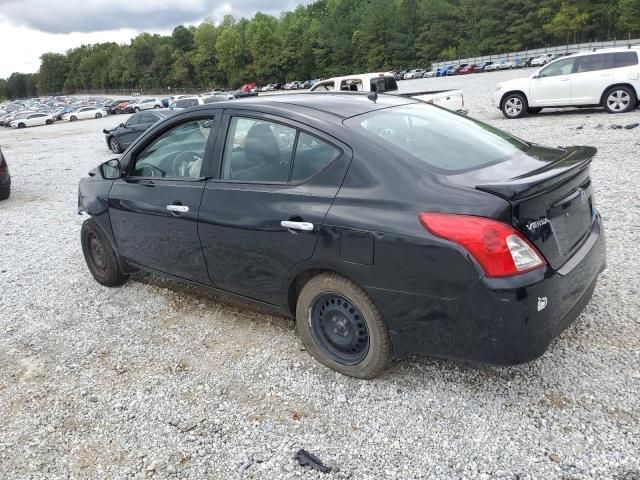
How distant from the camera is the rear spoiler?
2461mm

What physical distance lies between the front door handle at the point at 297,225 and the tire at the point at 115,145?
16199mm

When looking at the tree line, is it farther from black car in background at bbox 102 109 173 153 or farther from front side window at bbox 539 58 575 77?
black car in background at bbox 102 109 173 153

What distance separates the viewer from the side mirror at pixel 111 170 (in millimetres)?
4438

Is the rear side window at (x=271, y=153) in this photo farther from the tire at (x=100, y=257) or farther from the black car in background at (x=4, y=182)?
the black car in background at (x=4, y=182)

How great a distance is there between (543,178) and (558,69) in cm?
1313

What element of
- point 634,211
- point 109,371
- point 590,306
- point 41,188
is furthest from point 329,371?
point 41,188

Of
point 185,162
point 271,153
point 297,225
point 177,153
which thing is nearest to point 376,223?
point 297,225

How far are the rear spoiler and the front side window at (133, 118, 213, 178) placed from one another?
2.09m

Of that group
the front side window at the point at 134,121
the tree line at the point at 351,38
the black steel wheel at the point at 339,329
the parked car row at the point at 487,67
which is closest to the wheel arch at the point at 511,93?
the front side window at the point at 134,121

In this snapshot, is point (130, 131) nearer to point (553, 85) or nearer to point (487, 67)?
point (553, 85)

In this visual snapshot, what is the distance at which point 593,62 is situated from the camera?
13.2 m

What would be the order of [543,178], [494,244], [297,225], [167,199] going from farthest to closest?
1. [167,199]
2. [297,225]
3. [543,178]
4. [494,244]

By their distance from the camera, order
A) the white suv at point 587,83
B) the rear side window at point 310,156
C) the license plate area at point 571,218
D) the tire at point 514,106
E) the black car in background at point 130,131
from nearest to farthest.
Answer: the license plate area at point 571,218
the rear side window at point 310,156
the white suv at point 587,83
the tire at point 514,106
the black car in background at point 130,131

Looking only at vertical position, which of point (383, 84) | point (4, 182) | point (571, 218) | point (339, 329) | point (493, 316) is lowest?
point (339, 329)
